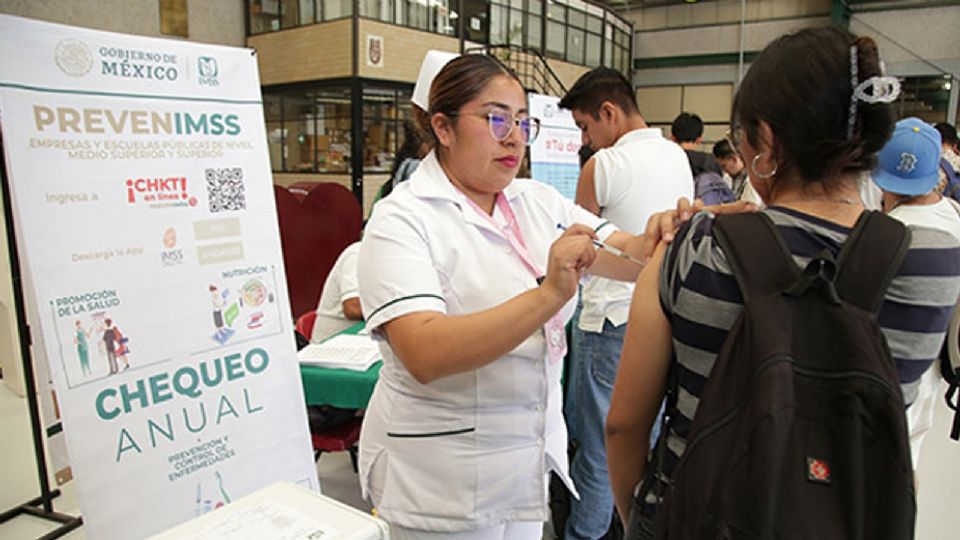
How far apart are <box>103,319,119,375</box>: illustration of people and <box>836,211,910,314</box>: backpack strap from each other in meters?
1.63

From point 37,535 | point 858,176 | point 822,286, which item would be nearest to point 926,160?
point 858,176

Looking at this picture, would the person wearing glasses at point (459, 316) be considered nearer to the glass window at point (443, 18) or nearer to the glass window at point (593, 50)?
the glass window at point (443, 18)

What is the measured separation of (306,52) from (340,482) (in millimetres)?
8891

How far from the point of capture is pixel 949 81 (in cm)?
1212

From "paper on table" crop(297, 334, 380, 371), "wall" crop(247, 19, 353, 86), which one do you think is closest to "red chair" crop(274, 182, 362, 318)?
"paper on table" crop(297, 334, 380, 371)

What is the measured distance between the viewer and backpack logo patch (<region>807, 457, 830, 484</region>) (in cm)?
70

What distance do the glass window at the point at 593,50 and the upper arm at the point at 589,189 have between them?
537 inches

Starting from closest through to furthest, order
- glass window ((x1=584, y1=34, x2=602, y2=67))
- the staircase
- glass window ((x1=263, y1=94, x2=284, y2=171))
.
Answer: glass window ((x1=263, y1=94, x2=284, y2=171)) → the staircase → glass window ((x1=584, y1=34, x2=602, y2=67))

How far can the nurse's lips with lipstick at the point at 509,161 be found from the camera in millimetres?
1306

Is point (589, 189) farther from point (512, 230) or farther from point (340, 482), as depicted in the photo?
point (340, 482)

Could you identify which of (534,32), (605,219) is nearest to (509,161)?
(605,219)

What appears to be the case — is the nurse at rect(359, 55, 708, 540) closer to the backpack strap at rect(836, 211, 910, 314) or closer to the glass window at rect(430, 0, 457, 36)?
the backpack strap at rect(836, 211, 910, 314)

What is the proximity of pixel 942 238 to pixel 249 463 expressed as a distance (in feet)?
5.96

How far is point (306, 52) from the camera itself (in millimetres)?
10320
